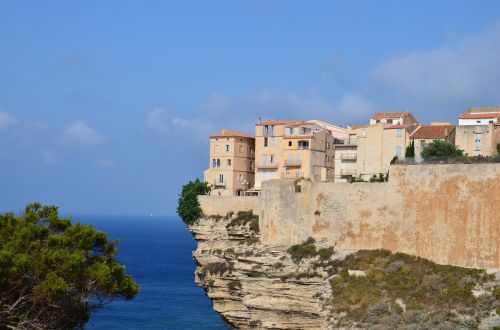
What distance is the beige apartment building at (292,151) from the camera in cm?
5375

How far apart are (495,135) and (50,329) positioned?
31.2m

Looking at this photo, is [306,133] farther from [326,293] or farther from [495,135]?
[326,293]

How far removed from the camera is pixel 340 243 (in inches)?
1566

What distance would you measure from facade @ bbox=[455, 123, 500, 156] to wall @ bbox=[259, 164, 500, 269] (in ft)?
35.4

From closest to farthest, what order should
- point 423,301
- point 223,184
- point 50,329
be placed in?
point 50,329 → point 423,301 → point 223,184

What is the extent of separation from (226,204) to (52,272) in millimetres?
23890

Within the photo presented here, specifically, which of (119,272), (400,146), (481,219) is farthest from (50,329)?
(400,146)

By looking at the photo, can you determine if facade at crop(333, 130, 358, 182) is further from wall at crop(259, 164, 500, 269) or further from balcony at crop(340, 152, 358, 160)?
wall at crop(259, 164, 500, 269)

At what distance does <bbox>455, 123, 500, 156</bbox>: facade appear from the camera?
153ft

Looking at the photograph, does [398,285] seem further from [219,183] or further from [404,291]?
[219,183]

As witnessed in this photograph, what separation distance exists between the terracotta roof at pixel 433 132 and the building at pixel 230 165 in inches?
489

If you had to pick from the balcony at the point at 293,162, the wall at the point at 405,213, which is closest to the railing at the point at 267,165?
the balcony at the point at 293,162

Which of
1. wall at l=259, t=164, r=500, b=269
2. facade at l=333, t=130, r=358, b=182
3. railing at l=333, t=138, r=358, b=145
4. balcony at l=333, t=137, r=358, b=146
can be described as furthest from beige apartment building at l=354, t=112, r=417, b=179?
wall at l=259, t=164, r=500, b=269

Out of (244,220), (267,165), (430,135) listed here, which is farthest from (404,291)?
(267,165)
